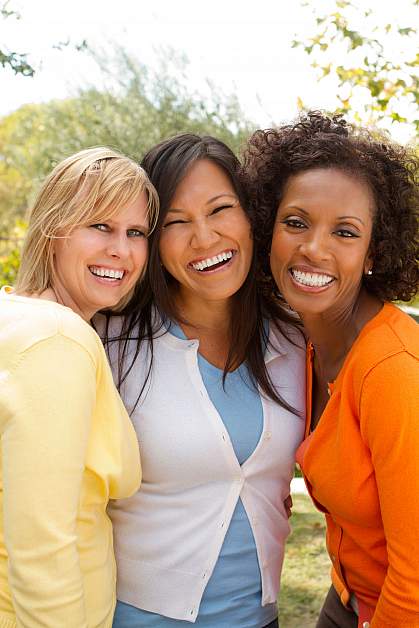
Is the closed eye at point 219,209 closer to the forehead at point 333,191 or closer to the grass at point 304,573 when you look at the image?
the forehead at point 333,191

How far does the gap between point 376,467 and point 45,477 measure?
90 centimetres

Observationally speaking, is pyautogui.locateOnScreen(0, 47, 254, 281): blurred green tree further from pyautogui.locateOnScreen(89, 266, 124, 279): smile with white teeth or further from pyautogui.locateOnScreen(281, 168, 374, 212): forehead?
pyautogui.locateOnScreen(89, 266, 124, 279): smile with white teeth

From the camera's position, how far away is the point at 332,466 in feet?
7.64

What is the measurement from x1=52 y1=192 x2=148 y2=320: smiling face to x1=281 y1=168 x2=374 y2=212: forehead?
1.79 feet

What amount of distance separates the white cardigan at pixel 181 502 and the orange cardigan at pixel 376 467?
226mm

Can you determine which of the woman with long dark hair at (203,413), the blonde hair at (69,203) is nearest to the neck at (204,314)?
the woman with long dark hair at (203,413)

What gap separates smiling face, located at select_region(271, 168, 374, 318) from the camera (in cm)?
251

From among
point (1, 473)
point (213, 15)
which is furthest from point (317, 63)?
point (213, 15)

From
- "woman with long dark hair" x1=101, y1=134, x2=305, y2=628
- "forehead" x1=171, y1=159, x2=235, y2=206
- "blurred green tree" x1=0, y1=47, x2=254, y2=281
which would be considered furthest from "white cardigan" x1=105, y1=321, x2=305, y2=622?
"blurred green tree" x1=0, y1=47, x2=254, y2=281

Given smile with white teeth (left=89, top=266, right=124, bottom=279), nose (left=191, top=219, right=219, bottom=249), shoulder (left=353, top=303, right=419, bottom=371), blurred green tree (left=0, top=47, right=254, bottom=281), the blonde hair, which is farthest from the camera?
blurred green tree (left=0, top=47, right=254, bottom=281)

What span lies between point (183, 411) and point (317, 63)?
4524 millimetres

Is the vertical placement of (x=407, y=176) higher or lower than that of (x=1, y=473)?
higher

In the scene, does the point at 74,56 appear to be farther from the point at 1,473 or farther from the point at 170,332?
the point at 1,473

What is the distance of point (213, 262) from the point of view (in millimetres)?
2777
